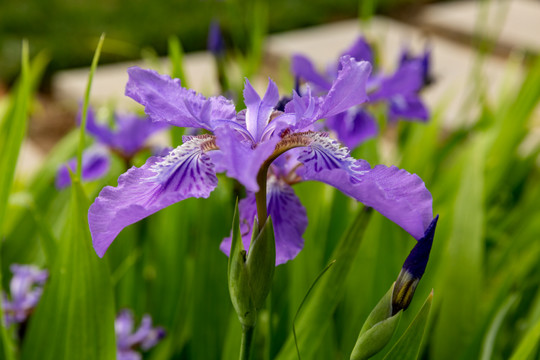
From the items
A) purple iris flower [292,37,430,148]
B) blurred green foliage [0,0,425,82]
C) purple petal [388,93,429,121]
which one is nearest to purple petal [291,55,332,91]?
purple iris flower [292,37,430,148]

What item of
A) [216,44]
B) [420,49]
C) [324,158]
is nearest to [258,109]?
[324,158]

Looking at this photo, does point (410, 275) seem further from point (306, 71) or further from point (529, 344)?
point (306, 71)

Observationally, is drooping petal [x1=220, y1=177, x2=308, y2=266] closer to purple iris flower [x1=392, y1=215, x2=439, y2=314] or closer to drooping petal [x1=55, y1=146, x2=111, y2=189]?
purple iris flower [x1=392, y1=215, x2=439, y2=314]

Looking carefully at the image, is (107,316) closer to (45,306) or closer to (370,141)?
(45,306)

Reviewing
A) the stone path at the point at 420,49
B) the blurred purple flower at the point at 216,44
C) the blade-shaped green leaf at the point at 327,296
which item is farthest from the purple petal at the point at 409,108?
the stone path at the point at 420,49

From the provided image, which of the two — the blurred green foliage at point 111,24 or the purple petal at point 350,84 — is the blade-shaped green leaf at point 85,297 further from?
the blurred green foliage at point 111,24
